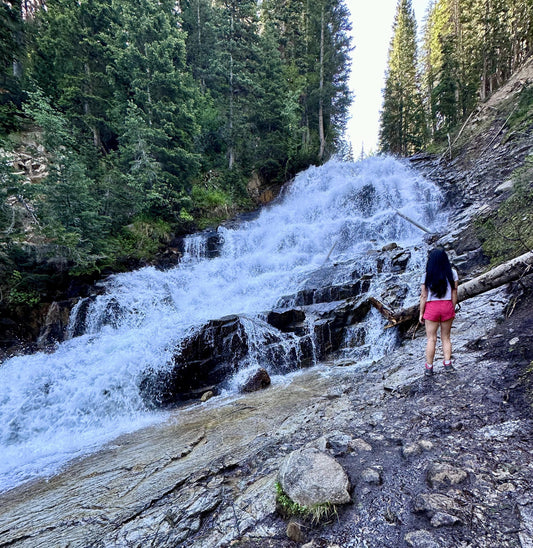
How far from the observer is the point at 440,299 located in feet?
12.6

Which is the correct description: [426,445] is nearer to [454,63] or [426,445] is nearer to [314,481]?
[314,481]

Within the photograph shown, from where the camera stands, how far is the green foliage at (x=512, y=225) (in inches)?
246

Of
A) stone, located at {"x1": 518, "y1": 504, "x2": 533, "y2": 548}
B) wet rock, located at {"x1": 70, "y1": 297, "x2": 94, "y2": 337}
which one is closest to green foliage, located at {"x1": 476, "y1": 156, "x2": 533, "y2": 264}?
stone, located at {"x1": 518, "y1": 504, "x2": 533, "y2": 548}

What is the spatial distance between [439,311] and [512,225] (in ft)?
18.5

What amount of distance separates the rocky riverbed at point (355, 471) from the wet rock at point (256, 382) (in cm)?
163

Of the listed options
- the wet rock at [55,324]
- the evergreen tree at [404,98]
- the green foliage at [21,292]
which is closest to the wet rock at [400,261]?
the wet rock at [55,324]

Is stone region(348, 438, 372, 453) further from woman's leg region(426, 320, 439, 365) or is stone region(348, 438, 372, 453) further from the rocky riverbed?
woman's leg region(426, 320, 439, 365)

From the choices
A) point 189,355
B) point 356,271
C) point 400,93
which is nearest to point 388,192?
point 356,271

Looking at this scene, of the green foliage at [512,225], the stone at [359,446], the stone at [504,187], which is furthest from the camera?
the stone at [504,187]

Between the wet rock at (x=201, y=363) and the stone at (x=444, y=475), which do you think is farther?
the wet rock at (x=201, y=363)

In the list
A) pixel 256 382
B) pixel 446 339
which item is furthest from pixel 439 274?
pixel 256 382

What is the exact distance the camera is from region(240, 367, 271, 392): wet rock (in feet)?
22.7

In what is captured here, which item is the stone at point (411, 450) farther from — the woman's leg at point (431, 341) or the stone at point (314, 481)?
the woman's leg at point (431, 341)

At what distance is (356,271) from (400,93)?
3431 cm
